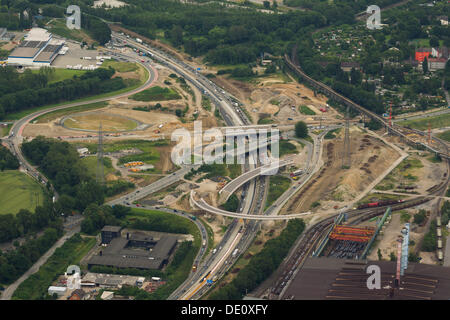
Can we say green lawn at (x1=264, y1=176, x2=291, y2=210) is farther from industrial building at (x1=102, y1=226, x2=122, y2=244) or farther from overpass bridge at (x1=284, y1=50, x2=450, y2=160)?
overpass bridge at (x1=284, y1=50, x2=450, y2=160)

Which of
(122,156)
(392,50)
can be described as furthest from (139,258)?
(392,50)

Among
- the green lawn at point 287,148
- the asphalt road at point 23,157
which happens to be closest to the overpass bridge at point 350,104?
the green lawn at point 287,148

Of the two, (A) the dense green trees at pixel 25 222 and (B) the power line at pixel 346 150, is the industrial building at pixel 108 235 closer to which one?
(A) the dense green trees at pixel 25 222

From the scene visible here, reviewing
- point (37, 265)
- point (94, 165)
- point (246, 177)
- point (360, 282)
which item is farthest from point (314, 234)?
point (94, 165)

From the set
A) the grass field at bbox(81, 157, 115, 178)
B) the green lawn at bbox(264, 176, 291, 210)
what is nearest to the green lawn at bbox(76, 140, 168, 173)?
the grass field at bbox(81, 157, 115, 178)

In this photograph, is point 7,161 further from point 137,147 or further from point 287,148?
point 287,148

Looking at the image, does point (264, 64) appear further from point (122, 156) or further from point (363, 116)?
point (122, 156)
